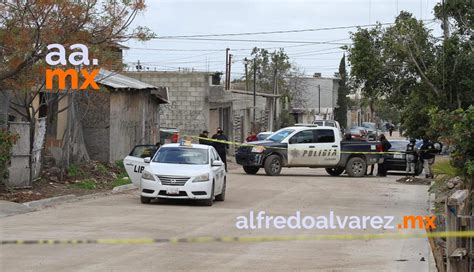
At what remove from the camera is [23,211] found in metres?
17.1

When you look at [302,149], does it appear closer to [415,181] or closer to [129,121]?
[415,181]

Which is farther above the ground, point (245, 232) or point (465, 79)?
point (465, 79)

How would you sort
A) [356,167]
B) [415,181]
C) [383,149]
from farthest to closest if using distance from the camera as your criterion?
[383,149] < [356,167] < [415,181]

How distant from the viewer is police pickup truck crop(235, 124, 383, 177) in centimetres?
3066

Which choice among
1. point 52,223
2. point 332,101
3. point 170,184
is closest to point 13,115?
point 170,184

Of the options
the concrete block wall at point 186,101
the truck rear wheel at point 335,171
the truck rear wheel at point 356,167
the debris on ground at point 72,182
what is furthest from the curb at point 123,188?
the concrete block wall at point 186,101

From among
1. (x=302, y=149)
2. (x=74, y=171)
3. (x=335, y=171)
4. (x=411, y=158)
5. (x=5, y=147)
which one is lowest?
(x=335, y=171)

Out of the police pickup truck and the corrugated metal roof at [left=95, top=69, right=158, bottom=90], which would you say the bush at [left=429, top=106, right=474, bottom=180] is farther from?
the police pickup truck

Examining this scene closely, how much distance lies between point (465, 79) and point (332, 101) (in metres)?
83.8

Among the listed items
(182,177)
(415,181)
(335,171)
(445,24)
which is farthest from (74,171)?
(415,181)

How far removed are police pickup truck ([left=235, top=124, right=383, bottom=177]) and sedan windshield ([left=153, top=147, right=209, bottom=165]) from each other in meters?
10.1

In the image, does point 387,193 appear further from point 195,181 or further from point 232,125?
point 232,125

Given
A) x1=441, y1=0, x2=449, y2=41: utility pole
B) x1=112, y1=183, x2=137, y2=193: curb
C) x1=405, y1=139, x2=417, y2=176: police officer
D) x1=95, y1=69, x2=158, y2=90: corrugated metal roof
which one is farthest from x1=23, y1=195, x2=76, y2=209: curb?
x1=405, y1=139, x2=417, y2=176: police officer

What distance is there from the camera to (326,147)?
→ 31.2m
